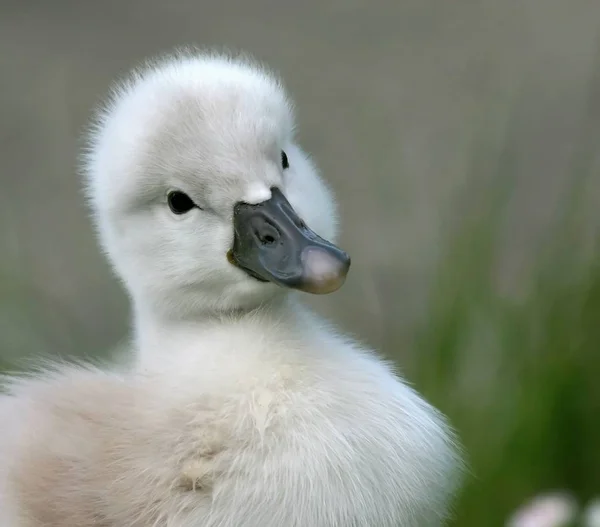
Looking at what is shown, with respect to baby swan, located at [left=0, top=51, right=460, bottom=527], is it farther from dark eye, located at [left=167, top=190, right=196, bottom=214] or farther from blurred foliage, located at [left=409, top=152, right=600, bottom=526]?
blurred foliage, located at [left=409, top=152, right=600, bottom=526]

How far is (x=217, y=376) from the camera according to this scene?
0.62 meters

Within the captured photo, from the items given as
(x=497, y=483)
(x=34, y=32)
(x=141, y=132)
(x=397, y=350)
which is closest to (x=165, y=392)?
(x=141, y=132)

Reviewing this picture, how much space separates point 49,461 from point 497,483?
71cm

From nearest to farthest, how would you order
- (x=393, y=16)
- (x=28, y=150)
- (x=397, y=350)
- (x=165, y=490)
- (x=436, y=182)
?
(x=165, y=490) < (x=397, y=350) < (x=436, y=182) < (x=28, y=150) < (x=393, y=16)

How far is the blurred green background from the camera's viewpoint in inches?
44.8

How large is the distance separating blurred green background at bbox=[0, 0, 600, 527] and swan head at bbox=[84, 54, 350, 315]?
368mm

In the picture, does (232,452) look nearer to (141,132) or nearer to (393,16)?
(141,132)

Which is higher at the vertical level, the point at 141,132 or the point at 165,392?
the point at 141,132

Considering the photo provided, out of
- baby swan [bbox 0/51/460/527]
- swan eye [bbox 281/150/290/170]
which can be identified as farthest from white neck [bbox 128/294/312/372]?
swan eye [bbox 281/150/290/170]

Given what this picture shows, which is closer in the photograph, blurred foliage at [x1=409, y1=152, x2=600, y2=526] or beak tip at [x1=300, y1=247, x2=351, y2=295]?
beak tip at [x1=300, y1=247, x2=351, y2=295]

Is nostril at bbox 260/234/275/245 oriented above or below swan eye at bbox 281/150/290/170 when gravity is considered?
below

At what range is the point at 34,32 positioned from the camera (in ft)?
5.84

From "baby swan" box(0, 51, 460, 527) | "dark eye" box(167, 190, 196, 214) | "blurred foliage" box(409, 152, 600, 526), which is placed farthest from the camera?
"blurred foliage" box(409, 152, 600, 526)

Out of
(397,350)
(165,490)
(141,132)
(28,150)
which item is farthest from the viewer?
(28,150)
